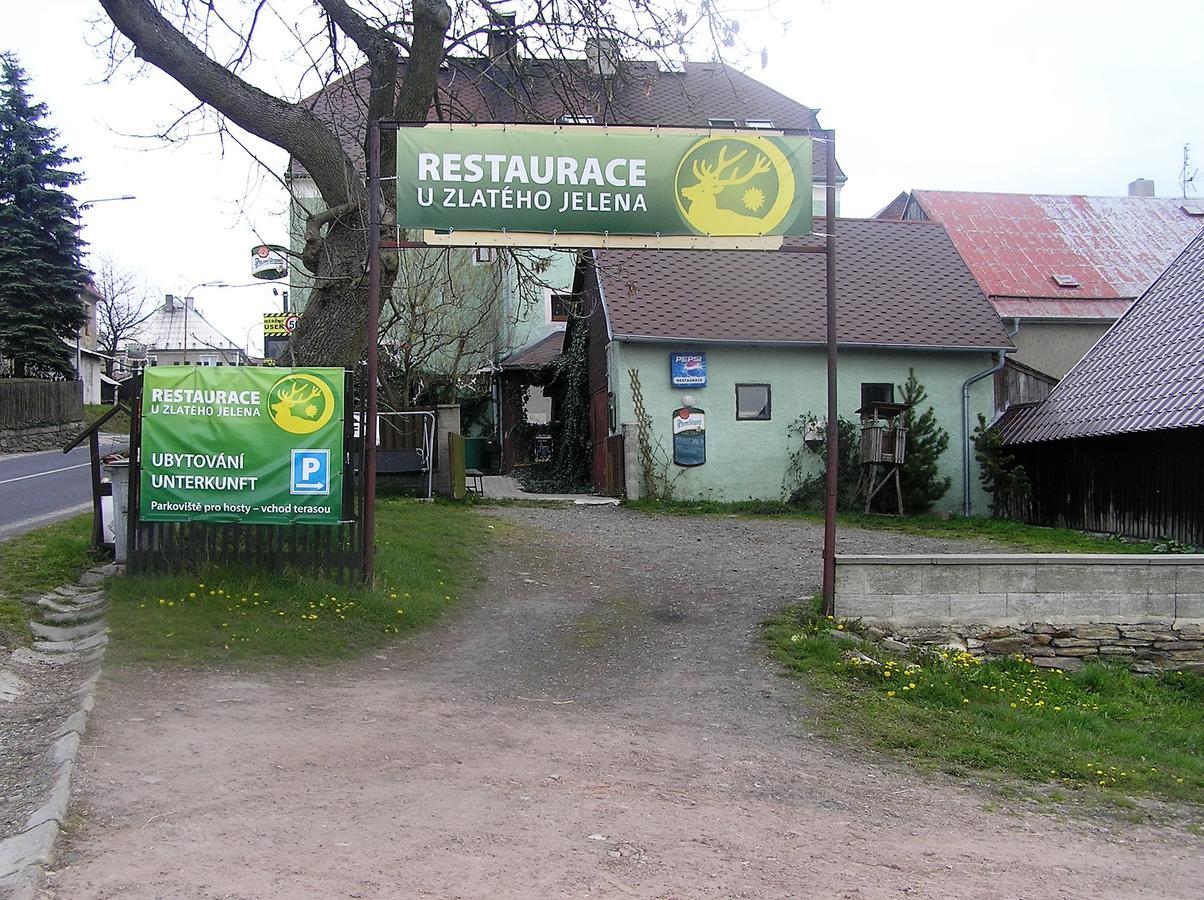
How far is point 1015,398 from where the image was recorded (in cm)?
2288

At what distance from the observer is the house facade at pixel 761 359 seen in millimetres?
21234

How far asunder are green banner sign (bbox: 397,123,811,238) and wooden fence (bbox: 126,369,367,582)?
2046mm

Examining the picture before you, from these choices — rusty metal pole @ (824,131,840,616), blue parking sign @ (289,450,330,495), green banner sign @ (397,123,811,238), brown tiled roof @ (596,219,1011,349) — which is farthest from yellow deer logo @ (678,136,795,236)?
brown tiled roof @ (596,219,1011,349)

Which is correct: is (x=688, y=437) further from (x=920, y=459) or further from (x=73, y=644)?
(x=73, y=644)

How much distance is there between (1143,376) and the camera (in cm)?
1822

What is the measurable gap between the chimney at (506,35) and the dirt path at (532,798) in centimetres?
663

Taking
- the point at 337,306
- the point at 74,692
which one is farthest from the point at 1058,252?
the point at 74,692

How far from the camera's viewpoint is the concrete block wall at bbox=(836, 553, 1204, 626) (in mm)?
10359

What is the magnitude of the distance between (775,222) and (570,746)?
18.6 feet

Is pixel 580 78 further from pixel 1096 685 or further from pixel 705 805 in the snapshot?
pixel 705 805

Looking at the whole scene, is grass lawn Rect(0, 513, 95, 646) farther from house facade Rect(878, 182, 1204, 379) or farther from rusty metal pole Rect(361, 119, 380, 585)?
house facade Rect(878, 182, 1204, 379)

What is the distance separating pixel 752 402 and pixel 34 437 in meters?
24.2

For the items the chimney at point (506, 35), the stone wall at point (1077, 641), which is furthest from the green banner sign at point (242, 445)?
the stone wall at point (1077, 641)

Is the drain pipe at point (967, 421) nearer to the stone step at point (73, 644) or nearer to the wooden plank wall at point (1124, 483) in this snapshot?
the wooden plank wall at point (1124, 483)
